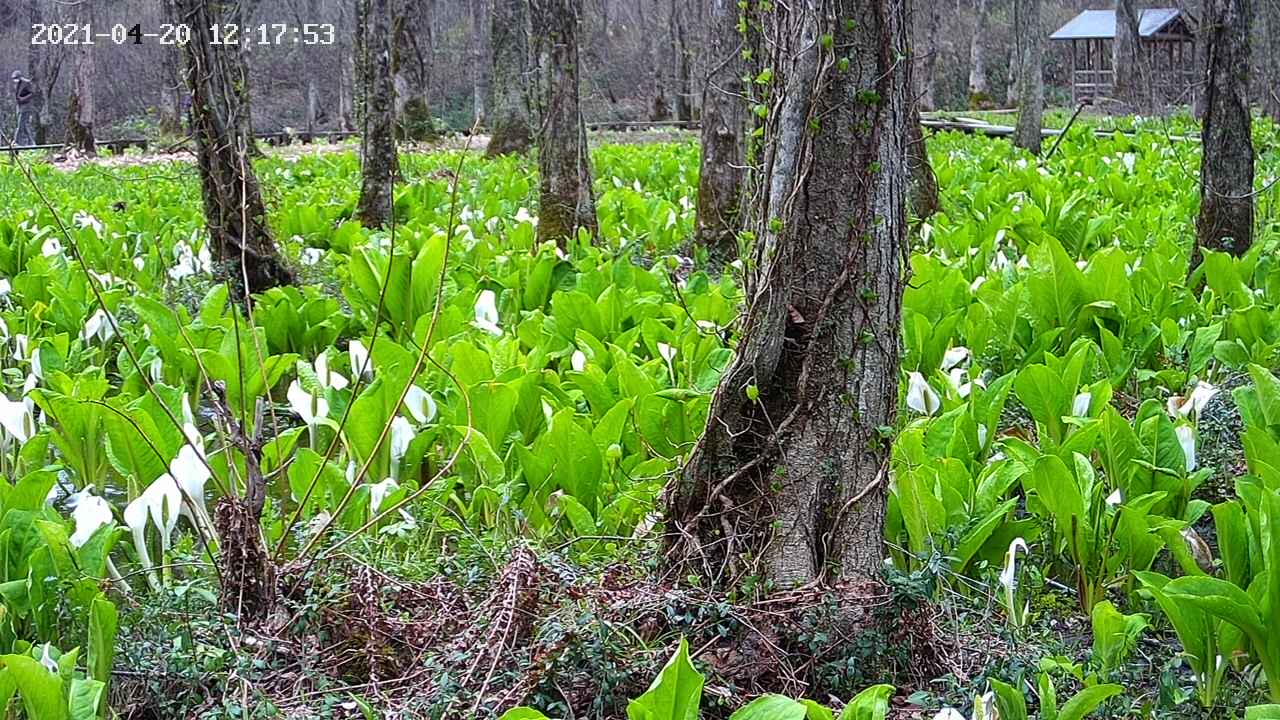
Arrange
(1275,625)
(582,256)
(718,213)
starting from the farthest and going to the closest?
1. (718,213)
2. (582,256)
3. (1275,625)

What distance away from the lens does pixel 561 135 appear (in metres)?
8.49

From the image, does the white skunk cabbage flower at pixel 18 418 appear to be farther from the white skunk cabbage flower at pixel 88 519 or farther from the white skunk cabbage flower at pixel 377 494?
the white skunk cabbage flower at pixel 377 494

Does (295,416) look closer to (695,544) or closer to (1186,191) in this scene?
(695,544)

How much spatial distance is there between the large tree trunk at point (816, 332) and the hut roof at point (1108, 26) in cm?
3696

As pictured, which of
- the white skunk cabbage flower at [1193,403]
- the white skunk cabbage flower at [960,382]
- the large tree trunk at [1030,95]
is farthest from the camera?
the large tree trunk at [1030,95]

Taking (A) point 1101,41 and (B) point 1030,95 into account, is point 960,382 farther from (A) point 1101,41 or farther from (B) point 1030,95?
(A) point 1101,41

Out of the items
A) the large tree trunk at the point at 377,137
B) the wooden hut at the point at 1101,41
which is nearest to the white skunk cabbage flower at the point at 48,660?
the large tree trunk at the point at 377,137

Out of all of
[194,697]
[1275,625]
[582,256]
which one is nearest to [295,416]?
[582,256]

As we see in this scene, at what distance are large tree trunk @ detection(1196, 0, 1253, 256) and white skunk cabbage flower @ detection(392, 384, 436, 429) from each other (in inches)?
174

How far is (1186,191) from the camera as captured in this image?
1039 cm

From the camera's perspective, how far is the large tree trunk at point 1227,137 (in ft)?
21.4

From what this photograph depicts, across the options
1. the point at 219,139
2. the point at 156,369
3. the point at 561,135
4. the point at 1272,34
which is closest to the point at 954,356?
the point at 156,369

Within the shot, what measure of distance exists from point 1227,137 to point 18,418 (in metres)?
5.65

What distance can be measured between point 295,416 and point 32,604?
8.49ft
